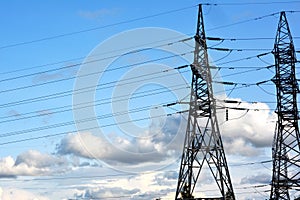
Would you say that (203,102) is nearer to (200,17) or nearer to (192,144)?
(192,144)

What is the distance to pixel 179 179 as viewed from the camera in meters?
69.3

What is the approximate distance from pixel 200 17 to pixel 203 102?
10959 millimetres

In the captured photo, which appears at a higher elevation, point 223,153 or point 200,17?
point 200,17

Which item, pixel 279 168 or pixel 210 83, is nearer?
pixel 210 83

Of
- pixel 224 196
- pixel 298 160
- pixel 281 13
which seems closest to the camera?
pixel 224 196

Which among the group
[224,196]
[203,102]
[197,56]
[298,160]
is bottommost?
[224,196]

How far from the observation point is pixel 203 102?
6994 cm

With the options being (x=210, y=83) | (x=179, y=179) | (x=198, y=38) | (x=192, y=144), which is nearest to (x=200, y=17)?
(x=198, y=38)

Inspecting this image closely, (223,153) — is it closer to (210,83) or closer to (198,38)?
(210,83)

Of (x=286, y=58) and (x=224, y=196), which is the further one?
(x=286, y=58)

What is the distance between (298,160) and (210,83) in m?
17.3

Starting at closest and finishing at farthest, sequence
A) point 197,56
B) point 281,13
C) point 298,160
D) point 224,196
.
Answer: point 224,196
point 197,56
point 298,160
point 281,13

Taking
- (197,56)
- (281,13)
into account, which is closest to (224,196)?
(197,56)

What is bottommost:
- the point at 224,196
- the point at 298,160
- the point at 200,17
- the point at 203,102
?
the point at 224,196
